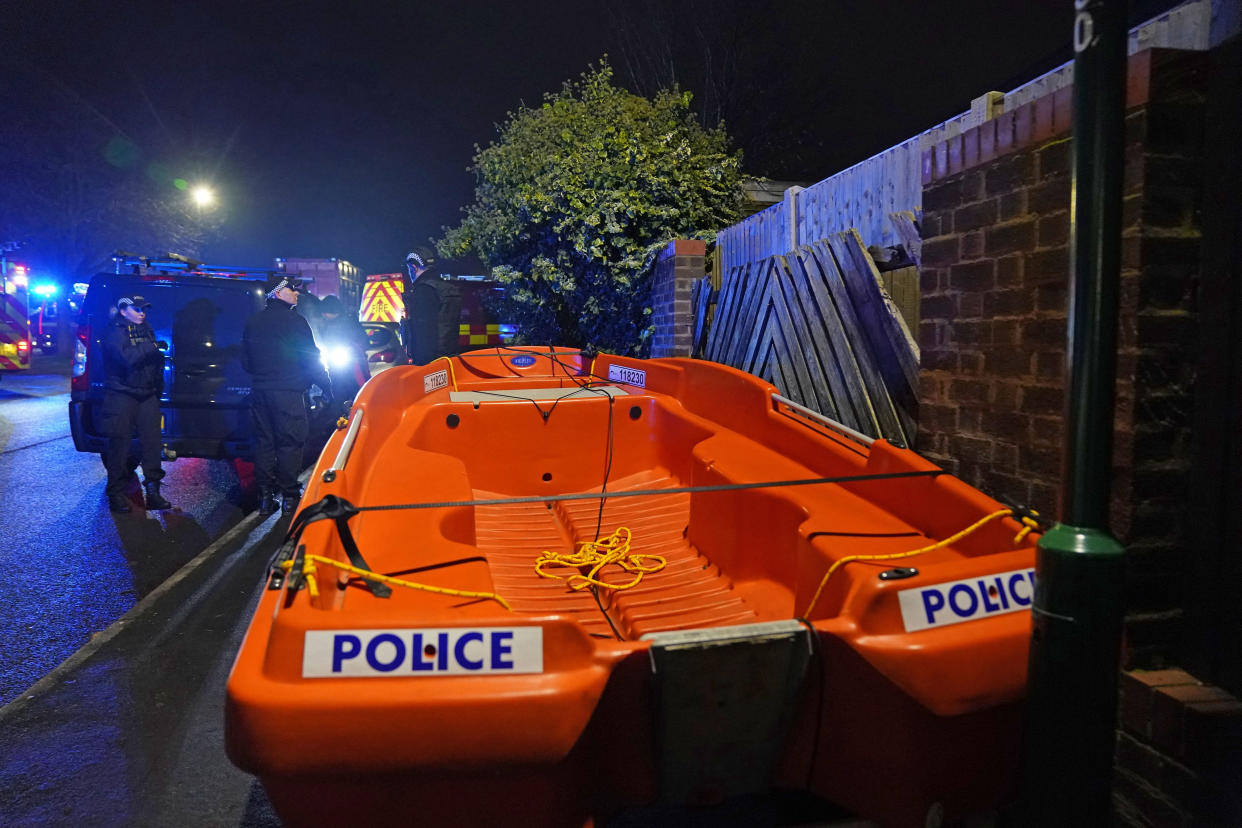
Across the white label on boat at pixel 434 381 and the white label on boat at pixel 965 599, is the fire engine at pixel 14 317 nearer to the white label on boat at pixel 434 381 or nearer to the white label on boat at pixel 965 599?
the white label on boat at pixel 434 381

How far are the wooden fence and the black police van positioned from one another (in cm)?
441

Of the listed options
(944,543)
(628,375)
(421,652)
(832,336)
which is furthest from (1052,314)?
(628,375)

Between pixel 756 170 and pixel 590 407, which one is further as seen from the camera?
pixel 756 170

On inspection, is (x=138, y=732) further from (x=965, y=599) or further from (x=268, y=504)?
(x=268, y=504)

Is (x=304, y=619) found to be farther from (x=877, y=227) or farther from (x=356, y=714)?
(x=877, y=227)

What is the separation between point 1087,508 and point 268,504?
6.06 metres

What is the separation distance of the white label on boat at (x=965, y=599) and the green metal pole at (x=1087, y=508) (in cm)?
23

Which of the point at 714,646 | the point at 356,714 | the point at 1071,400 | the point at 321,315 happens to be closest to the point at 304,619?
the point at 356,714

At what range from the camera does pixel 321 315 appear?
8.71m

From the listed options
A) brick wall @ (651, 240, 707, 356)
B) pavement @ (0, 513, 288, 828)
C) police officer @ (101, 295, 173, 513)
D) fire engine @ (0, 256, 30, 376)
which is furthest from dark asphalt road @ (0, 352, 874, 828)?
fire engine @ (0, 256, 30, 376)

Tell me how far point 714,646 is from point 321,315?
26.2 ft

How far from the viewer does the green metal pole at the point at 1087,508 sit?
1579mm

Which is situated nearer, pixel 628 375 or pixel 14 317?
pixel 628 375

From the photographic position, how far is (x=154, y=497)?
6.32 metres
